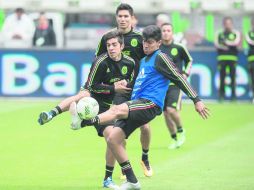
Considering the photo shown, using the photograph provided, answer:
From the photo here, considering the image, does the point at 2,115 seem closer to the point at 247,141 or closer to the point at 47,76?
the point at 47,76

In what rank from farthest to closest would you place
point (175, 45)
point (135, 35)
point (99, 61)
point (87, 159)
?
point (175, 45) < point (87, 159) < point (135, 35) < point (99, 61)

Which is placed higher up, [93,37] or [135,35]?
[135,35]

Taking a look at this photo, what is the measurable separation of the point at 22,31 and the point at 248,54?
6.72 m

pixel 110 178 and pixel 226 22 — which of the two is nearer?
pixel 110 178

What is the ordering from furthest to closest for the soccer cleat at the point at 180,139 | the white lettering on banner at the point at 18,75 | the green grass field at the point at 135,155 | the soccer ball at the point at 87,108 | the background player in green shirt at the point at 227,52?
the white lettering on banner at the point at 18,75 → the background player in green shirt at the point at 227,52 → the soccer cleat at the point at 180,139 → the green grass field at the point at 135,155 → the soccer ball at the point at 87,108

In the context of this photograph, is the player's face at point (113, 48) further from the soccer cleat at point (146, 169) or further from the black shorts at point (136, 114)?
the soccer cleat at point (146, 169)

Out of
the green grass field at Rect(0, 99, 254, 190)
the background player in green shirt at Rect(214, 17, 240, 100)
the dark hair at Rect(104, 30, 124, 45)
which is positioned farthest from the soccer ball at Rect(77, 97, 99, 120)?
the background player in green shirt at Rect(214, 17, 240, 100)

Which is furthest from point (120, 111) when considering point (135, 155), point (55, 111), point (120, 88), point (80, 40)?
point (80, 40)

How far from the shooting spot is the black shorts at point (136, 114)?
12727mm

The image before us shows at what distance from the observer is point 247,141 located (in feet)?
61.6

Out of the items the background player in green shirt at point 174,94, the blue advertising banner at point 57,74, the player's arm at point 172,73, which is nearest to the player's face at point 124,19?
the player's arm at point 172,73

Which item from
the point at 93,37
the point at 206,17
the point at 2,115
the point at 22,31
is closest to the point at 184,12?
the point at 206,17

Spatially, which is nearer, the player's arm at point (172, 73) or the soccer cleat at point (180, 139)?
the player's arm at point (172, 73)

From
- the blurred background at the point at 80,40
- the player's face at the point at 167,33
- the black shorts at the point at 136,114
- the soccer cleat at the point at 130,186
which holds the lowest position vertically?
the blurred background at the point at 80,40
